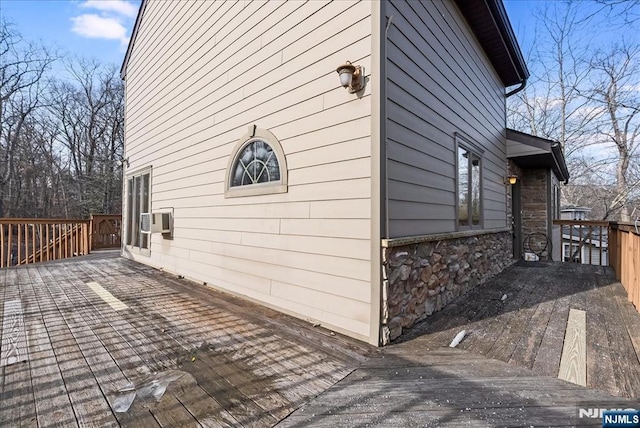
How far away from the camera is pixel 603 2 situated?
3652 mm

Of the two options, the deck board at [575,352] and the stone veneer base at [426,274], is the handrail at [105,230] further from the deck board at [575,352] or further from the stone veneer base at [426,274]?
the deck board at [575,352]

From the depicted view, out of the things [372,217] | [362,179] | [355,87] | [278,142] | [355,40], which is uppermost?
[355,40]

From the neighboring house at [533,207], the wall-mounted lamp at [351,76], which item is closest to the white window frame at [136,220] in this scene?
the wall-mounted lamp at [351,76]

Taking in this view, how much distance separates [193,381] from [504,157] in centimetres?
667

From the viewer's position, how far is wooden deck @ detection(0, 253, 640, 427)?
1631 mm

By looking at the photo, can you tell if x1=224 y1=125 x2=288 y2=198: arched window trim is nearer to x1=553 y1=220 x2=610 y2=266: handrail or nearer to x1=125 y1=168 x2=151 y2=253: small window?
x1=125 y1=168 x2=151 y2=253: small window

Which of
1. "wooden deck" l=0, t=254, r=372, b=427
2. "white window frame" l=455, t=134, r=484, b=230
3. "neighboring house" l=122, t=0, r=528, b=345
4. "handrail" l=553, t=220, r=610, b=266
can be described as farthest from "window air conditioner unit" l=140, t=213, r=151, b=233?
"handrail" l=553, t=220, r=610, b=266

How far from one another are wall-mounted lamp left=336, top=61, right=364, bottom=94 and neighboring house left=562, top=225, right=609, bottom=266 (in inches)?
259

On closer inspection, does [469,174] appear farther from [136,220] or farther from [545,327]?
[136,220]

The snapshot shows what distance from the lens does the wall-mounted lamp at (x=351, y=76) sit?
260 cm

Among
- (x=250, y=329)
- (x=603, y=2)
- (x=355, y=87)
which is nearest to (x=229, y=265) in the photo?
(x=250, y=329)

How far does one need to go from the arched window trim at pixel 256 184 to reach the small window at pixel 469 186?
2408mm

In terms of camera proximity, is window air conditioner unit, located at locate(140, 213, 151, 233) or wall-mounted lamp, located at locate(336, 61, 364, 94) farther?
window air conditioner unit, located at locate(140, 213, 151, 233)

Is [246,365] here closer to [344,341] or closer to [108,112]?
[344,341]
